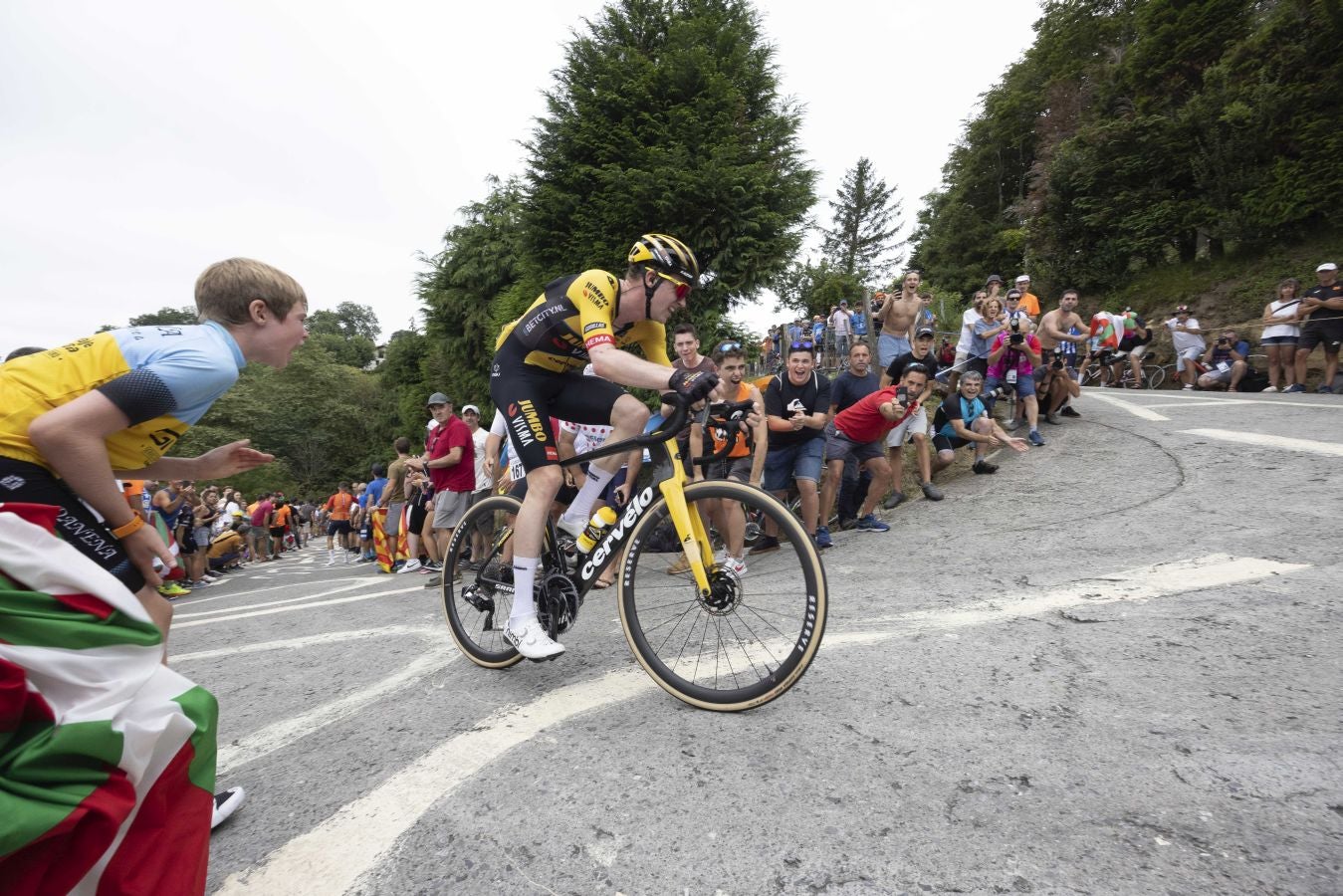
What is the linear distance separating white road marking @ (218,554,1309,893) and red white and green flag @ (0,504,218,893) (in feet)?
1.92

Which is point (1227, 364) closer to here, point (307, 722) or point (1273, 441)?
point (1273, 441)

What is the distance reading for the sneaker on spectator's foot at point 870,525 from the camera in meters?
6.24

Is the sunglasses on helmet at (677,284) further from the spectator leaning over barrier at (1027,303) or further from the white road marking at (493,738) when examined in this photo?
the spectator leaning over barrier at (1027,303)

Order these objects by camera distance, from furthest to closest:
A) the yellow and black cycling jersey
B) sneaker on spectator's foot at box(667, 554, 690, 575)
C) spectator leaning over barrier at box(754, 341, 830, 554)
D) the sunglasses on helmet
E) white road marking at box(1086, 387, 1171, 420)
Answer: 1. white road marking at box(1086, 387, 1171, 420)
2. spectator leaning over barrier at box(754, 341, 830, 554)
3. the sunglasses on helmet
4. the yellow and black cycling jersey
5. sneaker on spectator's foot at box(667, 554, 690, 575)

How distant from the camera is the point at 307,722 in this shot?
2.75 m

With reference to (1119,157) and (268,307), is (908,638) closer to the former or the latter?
(268,307)

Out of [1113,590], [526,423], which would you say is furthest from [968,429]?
[526,423]

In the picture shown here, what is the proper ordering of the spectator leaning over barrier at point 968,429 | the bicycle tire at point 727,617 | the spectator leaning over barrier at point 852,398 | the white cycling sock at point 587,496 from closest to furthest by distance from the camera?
1. the bicycle tire at point 727,617
2. the white cycling sock at point 587,496
3. the spectator leaning over barrier at point 852,398
4. the spectator leaning over barrier at point 968,429

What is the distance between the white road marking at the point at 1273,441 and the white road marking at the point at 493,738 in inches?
128

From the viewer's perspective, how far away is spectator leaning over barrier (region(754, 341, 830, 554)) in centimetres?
611

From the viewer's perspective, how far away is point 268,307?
215 cm

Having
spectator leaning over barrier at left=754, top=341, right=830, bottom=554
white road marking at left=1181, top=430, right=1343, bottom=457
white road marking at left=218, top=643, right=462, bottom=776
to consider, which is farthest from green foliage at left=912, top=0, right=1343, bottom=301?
white road marking at left=218, top=643, right=462, bottom=776

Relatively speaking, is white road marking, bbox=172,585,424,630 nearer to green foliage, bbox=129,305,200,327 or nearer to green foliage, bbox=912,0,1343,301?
green foliage, bbox=912,0,1343,301

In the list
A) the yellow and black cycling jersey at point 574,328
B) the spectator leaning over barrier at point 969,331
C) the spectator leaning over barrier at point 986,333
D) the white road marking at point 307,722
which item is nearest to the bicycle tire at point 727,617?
the yellow and black cycling jersey at point 574,328
